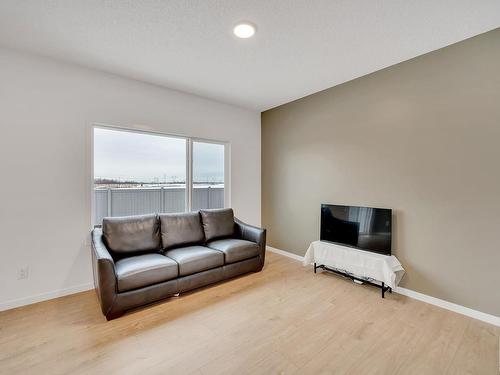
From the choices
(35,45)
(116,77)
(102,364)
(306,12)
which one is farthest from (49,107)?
(306,12)

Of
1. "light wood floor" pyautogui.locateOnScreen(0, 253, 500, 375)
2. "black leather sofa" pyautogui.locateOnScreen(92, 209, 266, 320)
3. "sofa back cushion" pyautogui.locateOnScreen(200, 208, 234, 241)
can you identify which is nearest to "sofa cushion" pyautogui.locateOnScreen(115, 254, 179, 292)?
"black leather sofa" pyautogui.locateOnScreen(92, 209, 266, 320)

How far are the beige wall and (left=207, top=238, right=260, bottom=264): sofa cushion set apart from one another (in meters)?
1.13

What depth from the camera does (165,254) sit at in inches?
113

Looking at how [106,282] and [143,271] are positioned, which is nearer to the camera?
[106,282]

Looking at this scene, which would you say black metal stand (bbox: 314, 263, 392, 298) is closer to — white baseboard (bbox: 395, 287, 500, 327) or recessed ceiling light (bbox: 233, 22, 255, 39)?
white baseboard (bbox: 395, 287, 500, 327)

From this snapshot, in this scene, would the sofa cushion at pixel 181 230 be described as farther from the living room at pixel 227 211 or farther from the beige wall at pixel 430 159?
the beige wall at pixel 430 159

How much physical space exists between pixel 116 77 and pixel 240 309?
127 inches

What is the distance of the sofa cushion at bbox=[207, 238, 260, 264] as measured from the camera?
9.92 ft

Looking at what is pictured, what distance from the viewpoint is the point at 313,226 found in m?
3.76

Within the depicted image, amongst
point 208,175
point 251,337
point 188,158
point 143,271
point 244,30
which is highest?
point 244,30

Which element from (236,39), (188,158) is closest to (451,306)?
(236,39)

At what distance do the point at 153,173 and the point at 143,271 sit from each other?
162 centimetres

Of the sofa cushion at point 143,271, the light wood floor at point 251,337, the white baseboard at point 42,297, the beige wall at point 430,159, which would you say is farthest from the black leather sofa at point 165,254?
the beige wall at point 430,159

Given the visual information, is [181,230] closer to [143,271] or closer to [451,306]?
[143,271]
